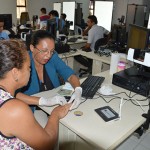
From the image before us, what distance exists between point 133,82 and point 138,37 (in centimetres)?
55

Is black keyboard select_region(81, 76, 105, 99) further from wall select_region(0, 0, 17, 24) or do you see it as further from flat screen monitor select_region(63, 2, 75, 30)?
wall select_region(0, 0, 17, 24)

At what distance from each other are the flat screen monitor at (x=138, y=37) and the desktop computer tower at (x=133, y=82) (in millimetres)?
353

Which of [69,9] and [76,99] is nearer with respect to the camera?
[76,99]

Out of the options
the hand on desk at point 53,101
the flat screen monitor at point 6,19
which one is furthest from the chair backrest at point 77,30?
the hand on desk at point 53,101

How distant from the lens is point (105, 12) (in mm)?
6387

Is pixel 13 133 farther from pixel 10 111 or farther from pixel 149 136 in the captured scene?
pixel 149 136

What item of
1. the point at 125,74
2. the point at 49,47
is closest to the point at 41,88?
the point at 49,47

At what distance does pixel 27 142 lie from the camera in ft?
3.02

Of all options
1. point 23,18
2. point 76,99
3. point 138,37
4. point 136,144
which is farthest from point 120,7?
point 76,99

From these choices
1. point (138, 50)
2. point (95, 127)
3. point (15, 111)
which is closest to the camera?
point (15, 111)

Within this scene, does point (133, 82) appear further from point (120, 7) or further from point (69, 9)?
point (69, 9)

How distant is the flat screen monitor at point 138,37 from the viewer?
183cm

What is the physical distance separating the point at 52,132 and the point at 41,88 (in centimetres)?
72

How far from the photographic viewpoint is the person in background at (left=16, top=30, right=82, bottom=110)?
5.37 ft
